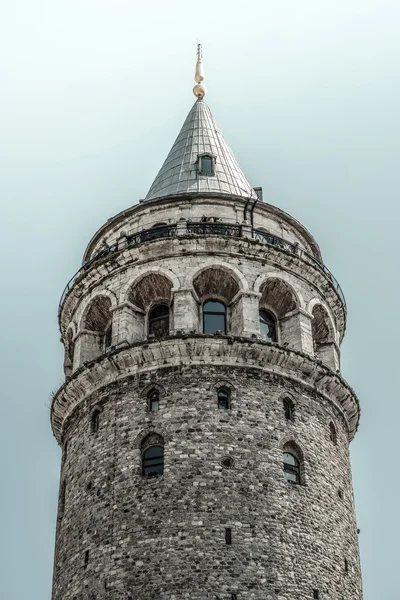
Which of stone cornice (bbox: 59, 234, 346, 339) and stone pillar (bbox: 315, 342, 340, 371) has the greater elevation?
stone cornice (bbox: 59, 234, 346, 339)

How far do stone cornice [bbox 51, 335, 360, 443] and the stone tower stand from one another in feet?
0.15

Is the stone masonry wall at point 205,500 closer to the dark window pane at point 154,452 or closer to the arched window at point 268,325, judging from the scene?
the dark window pane at point 154,452

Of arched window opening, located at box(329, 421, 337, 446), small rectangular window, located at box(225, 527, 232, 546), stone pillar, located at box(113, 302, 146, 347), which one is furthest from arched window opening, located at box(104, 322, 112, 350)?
small rectangular window, located at box(225, 527, 232, 546)

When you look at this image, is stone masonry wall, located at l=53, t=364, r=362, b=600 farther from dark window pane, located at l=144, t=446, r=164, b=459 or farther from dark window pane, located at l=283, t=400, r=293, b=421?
dark window pane, located at l=144, t=446, r=164, b=459

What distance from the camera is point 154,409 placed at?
3094cm

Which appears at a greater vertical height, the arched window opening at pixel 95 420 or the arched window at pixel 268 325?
the arched window at pixel 268 325

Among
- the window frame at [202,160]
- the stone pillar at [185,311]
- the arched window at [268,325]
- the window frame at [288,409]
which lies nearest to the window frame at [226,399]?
the window frame at [288,409]

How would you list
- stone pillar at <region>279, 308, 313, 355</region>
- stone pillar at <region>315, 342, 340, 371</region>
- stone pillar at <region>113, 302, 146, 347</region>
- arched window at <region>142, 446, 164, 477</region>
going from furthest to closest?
stone pillar at <region>315, 342, 340, 371</region> → stone pillar at <region>279, 308, 313, 355</region> → stone pillar at <region>113, 302, 146, 347</region> → arched window at <region>142, 446, 164, 477</region>

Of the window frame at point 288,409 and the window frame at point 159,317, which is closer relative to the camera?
the window frame at point 288,409

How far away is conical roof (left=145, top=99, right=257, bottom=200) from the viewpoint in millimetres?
37906

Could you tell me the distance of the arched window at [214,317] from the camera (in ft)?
110

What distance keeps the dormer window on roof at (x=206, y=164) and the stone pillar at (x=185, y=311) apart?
679 centimetres

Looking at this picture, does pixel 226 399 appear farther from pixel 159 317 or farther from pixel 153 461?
pixel 159 317

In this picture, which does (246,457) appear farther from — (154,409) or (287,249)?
(287,249)
